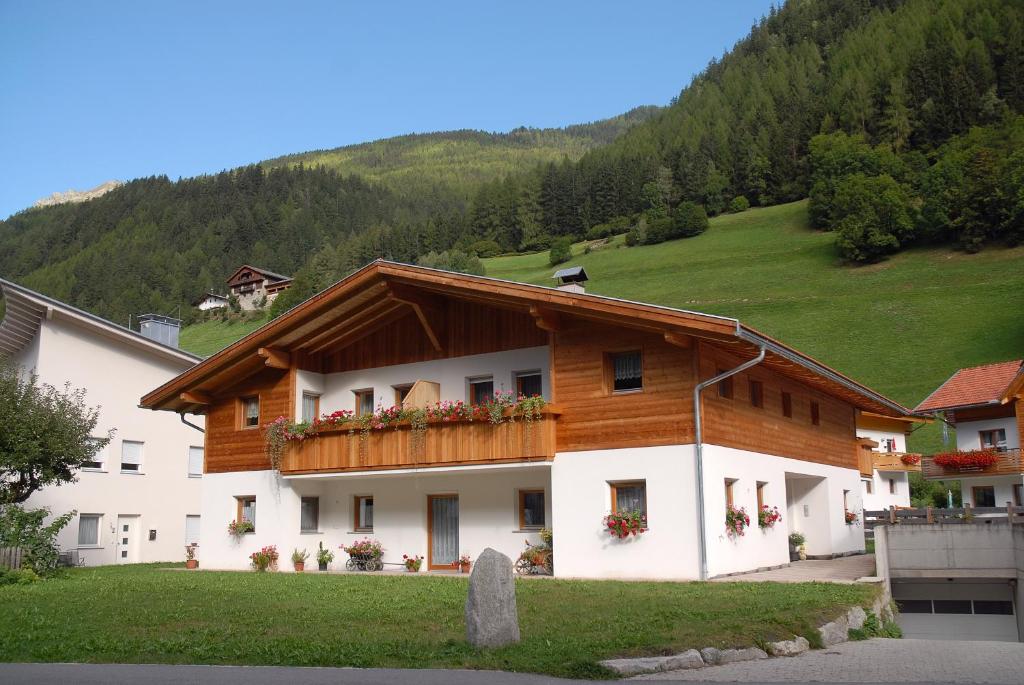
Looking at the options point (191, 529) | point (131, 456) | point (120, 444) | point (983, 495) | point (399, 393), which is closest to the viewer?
point (399, 393)

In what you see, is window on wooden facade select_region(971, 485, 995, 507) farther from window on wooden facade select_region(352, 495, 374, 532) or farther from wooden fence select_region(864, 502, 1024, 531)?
window on wooden facade select_region(352, 495, 374, 532)

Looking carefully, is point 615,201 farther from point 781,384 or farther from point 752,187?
point 781,384

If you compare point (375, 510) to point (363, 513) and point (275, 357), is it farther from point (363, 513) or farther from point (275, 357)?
point (275, 357)

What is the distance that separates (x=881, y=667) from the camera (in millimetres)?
10211

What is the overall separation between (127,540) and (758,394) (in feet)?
71.3

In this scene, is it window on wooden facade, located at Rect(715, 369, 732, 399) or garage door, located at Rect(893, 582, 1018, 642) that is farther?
garage door, located at Rect(893, 582, 1018, 642)

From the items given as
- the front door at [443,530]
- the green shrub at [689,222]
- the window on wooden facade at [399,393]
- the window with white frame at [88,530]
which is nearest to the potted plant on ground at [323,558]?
the front door at [443,530]

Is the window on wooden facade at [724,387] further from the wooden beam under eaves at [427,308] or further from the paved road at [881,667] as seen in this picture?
the paved road at [881,667]

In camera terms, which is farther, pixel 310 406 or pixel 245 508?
pixel 245 508

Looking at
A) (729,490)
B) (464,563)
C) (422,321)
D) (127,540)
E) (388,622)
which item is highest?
(422,321)

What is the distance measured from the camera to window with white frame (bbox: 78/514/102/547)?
31.2 m

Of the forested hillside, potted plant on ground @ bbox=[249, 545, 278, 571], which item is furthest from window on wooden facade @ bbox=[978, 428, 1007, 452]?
potted plant on ground @ bbox=[249, 545, 278, 571]

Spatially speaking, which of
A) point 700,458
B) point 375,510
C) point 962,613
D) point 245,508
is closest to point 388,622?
point 700,458

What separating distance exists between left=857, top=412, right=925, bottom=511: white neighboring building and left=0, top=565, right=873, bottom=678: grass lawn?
33.6m
